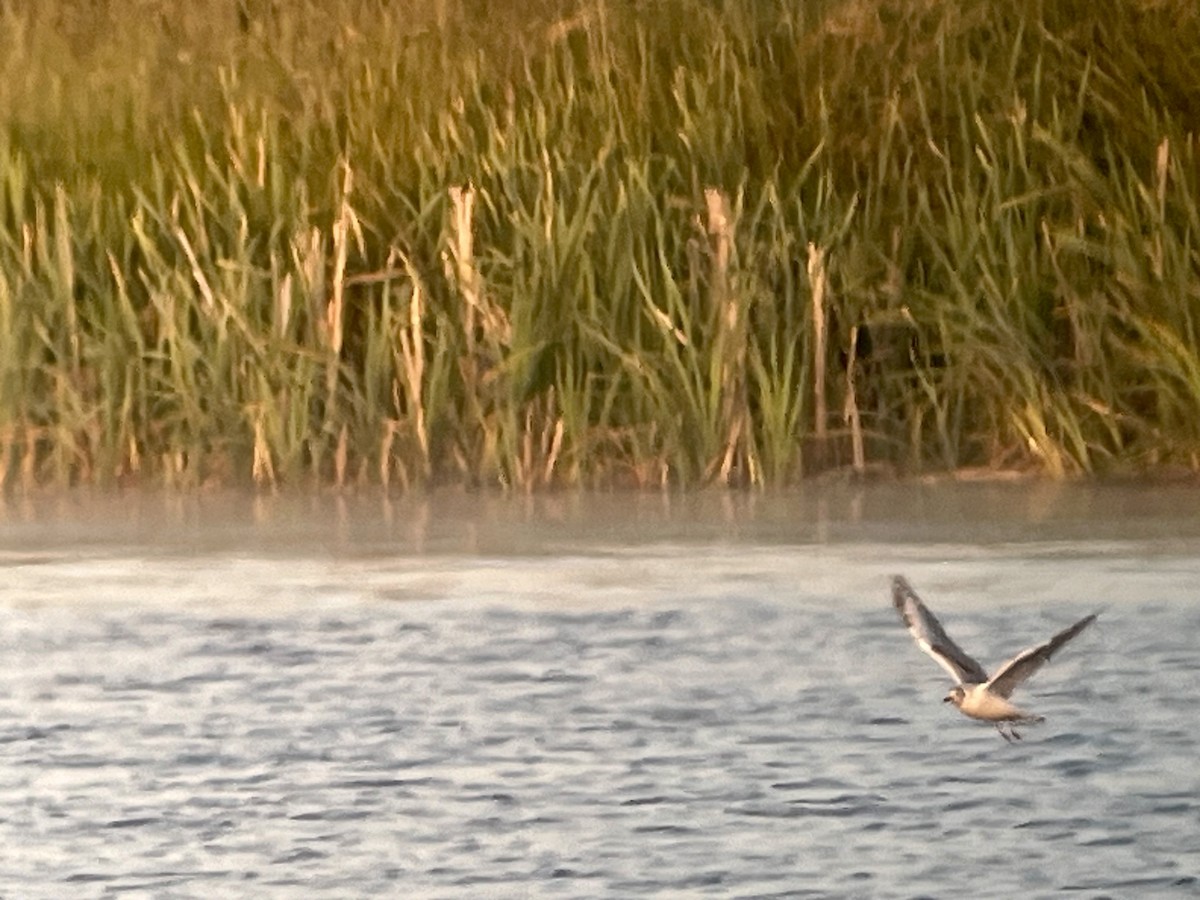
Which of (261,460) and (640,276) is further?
(640,276)

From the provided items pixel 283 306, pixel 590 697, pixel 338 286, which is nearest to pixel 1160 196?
pixel 338 286

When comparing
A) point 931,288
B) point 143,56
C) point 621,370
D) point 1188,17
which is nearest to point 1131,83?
point 1188,17

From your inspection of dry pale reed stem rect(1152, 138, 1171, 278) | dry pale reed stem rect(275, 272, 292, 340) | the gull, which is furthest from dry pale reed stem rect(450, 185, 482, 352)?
the gull

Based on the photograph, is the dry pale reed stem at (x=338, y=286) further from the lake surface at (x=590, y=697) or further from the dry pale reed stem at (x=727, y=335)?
the dry pale reed stem at (x=727, y=335)

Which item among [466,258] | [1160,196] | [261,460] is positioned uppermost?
[1160,196]

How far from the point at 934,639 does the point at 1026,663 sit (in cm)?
18

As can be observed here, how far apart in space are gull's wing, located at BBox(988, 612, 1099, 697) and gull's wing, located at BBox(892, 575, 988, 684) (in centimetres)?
8

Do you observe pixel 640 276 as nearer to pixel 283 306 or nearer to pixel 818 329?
pixel 818 329

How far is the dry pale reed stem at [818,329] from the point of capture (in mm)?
7188

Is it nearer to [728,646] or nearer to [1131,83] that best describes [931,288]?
[1131,83]

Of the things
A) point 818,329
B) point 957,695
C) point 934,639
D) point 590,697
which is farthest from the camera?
point 818,329

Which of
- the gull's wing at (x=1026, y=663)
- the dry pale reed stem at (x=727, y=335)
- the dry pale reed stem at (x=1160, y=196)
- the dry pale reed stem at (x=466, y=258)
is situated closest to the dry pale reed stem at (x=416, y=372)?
the dry pale reed stem at (x=466, y=258)

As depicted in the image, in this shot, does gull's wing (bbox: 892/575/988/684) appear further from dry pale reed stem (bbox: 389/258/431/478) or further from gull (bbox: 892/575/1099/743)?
dry pale reed stem (bbox: 389/258/431/478)

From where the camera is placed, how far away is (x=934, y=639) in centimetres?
522
